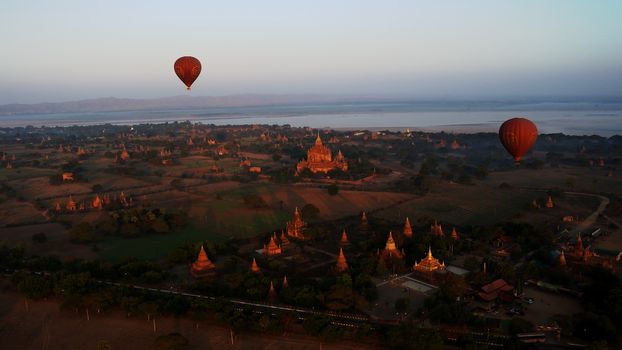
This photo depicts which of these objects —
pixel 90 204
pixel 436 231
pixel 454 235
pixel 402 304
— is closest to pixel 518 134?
pixel 454 235

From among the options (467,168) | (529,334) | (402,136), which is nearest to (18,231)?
(529,334)

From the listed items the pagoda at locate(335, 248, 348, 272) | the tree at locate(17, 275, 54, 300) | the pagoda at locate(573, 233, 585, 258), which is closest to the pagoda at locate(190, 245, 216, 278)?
the pagoda at locate(335, 248, 348, 272)

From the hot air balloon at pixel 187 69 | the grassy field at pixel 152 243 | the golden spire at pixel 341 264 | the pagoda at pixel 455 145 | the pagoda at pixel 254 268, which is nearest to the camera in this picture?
the pagoda at pixel 254 268

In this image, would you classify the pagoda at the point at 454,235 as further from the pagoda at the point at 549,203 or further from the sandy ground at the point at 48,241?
the sandy ground at the point at 48,241

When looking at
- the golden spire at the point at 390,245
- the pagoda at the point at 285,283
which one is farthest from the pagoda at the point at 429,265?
the pagoda at the point at 285,283

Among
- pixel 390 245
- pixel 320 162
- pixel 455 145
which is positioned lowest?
pixel 390 245

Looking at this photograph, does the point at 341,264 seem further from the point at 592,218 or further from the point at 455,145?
the point at 455,145

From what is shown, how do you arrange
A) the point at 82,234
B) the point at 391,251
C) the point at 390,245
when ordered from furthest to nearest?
the point at 82,234 → the point at 390,245 → the point at 391,251
